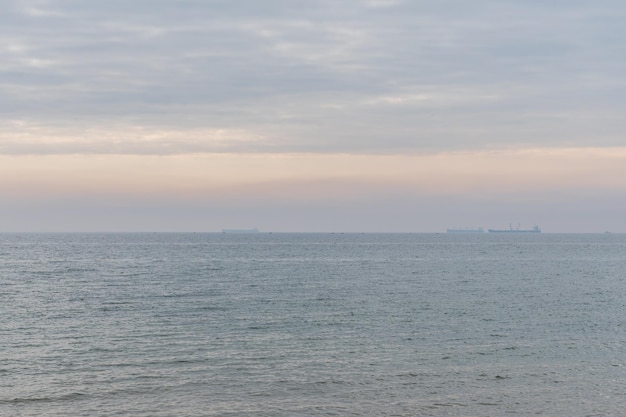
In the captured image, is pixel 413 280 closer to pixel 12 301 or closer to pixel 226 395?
pixel 12 301

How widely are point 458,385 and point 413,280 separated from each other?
240 feet

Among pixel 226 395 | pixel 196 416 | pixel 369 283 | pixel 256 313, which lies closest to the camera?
pixel 196 416

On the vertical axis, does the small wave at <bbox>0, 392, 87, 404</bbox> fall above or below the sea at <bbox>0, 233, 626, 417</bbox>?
below

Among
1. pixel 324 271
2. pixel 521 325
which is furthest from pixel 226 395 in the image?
pixel 324 271

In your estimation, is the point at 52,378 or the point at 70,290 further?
the point at 70,290

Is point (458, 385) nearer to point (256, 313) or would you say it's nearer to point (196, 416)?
point (196, 416)

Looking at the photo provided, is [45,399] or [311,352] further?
[311,352]

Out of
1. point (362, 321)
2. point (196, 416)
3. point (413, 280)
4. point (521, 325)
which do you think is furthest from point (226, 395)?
point (413, 280)

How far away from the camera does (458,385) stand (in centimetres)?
4031

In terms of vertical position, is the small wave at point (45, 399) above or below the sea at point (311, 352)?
below

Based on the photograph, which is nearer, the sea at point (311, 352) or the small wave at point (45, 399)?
the small wave at point (45, 399)

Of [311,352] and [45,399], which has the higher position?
[311,352]

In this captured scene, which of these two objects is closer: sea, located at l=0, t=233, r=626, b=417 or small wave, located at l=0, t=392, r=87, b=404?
small wave, located at l=0, t=392, r=87, b=404

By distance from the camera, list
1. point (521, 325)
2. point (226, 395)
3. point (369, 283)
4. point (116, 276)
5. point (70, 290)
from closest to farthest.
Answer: point (226, 395) < point (521, 325) < point (70, 290) < point (369, 283) < point (116, 276)
